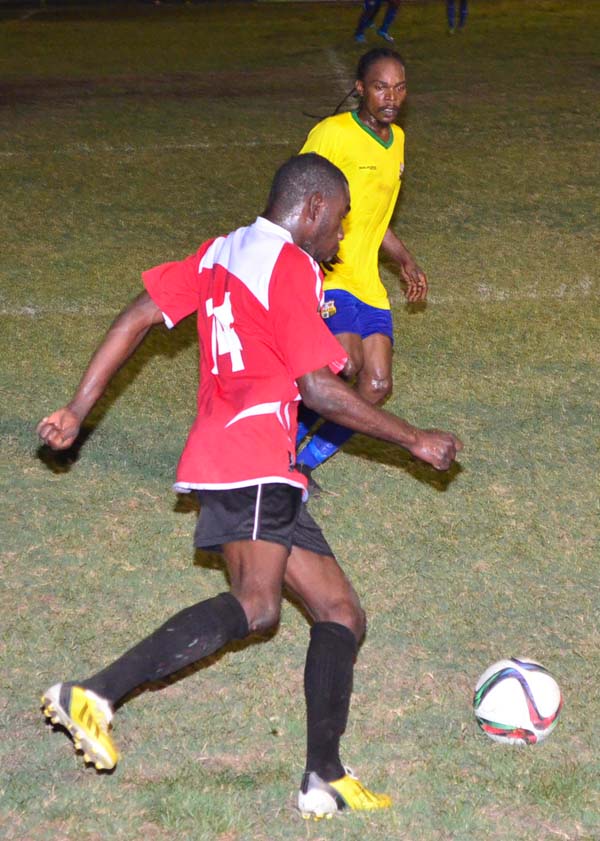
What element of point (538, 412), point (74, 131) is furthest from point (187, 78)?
point (538, 412)

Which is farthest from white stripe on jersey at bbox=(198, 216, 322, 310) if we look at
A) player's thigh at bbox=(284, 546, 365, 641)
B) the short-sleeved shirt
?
the short-sleeved shirt

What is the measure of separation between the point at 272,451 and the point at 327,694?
0.82 metres

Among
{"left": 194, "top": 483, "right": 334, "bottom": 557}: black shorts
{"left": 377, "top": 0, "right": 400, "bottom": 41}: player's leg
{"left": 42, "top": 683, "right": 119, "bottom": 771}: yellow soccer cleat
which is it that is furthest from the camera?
{"left": 377, "top": 0, "right": 400, "bottom": 41}: player's leg

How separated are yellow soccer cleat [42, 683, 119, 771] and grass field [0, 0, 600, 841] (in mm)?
409

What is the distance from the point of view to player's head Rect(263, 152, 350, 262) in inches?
162

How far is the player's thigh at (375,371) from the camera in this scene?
6.18 meters

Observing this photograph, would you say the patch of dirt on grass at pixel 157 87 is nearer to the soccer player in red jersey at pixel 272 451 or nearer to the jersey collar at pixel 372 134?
the jersey collar at pixel 372 134

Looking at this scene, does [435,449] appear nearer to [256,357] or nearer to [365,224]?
[256,357]

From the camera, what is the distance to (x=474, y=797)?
4047 millimetres

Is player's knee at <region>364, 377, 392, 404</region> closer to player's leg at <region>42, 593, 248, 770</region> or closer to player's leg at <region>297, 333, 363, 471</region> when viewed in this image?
player's leg at <region>297, 333, 363, 471</region>

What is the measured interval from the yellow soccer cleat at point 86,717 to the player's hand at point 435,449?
1280 mm

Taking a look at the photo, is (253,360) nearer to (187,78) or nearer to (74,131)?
(74,131)

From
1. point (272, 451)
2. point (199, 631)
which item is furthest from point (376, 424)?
point (199, 631)

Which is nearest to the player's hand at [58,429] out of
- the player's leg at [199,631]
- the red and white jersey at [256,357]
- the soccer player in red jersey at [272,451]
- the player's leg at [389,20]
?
the soccer player in red jersey at [272,451]
